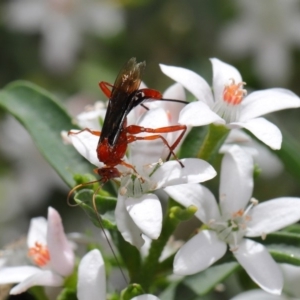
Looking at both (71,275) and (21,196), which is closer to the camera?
(71,275)

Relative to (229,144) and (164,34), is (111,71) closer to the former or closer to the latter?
(164,34)

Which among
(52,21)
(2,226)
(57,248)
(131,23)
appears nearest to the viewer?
(57,248)

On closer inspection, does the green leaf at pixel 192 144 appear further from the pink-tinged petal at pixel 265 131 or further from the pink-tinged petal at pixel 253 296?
the pink-tinged petal at pixel 253 296

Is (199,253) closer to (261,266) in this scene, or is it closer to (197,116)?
(261,266)

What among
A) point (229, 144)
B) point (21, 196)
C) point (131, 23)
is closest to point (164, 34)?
point (131, 23)

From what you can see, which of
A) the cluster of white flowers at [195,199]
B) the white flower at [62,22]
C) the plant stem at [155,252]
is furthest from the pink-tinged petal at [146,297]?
the white flower at [62,22]

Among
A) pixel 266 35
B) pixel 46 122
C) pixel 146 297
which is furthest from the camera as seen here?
pixel 266 35

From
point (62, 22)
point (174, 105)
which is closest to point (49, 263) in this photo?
point (174, 105)
